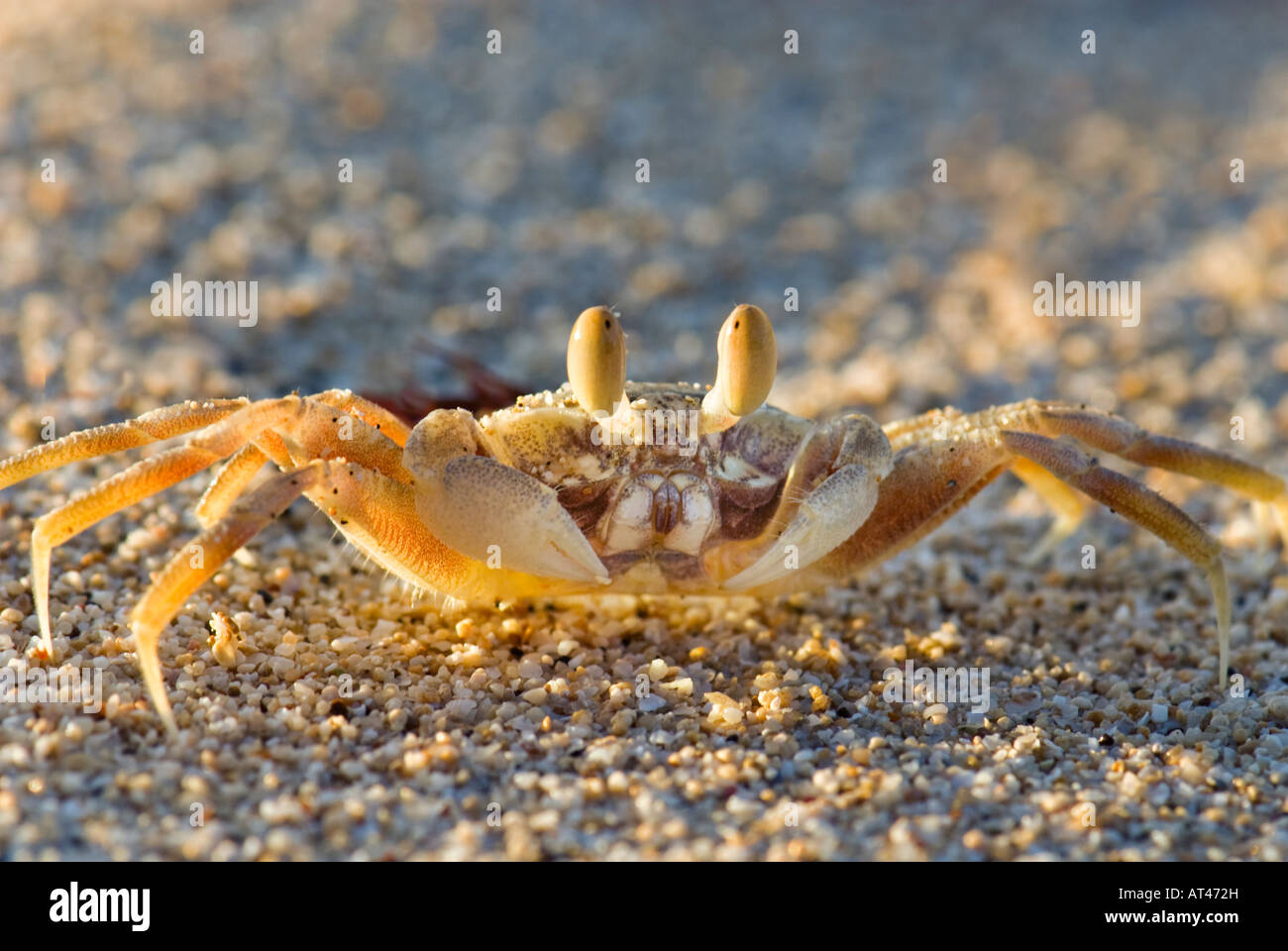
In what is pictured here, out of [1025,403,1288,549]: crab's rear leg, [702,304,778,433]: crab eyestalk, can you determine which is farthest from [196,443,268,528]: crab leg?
[1025,403,1288,549]: crab's rear leg

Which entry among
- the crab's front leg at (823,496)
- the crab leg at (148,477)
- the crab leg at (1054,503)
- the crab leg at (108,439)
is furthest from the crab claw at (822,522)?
the crab leg at (108,439)

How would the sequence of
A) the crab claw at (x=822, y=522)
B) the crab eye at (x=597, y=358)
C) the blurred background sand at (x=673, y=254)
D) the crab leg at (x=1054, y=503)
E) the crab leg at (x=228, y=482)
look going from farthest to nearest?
the crab leg at (x=1054, y=503) → the crab leg at (x=228, y=482) → the crab claw at (x=822, y=522) → the crab eye at (x=597, y=358) → the blurred background sand at (x=673, y=254)

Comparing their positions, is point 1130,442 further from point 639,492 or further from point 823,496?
point 639,492

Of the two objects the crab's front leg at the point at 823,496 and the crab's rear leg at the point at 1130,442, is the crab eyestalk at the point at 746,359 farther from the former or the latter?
the crab's rear leg at the point at 1130,442

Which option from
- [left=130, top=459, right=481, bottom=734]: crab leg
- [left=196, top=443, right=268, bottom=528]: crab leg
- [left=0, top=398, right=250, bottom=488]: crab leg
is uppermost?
[left=0, top=398, right=250, bottom=488]: crab leg

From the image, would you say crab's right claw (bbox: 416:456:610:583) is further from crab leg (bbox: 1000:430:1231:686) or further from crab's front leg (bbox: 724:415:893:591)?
crab leg (bbox: 1000:430:1231:686)
